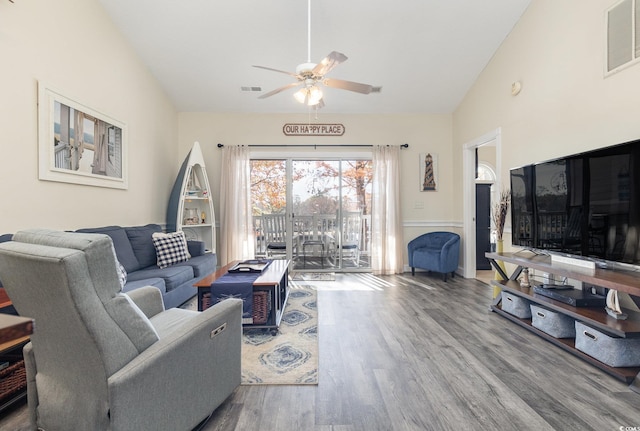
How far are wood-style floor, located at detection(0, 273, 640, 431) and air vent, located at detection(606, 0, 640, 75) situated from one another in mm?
2362

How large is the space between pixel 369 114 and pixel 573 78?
2949 mm

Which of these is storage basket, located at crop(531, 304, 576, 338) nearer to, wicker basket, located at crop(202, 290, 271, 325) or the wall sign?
wicker basket, located at crop(202, 290, 271, 325)

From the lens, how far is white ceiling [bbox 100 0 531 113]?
11.3ft

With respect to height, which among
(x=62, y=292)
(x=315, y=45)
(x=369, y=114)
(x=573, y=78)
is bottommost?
(x=62, y=292)

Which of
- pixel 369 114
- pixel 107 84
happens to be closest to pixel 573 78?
pixel 369 114

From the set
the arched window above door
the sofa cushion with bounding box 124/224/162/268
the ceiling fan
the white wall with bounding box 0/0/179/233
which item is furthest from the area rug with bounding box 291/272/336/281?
the arched window above door

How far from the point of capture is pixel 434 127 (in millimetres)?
5406

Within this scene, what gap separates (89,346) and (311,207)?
446 centimetres

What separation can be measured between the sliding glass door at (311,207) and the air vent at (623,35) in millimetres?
3359

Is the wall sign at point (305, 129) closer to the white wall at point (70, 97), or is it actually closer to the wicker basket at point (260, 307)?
the white wall at point (70, 97)

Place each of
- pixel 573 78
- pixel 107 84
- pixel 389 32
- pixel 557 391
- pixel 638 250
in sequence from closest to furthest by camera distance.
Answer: pixel 557 391
pixel 638 250
pixel 573 78
pixel 107 84
pixel 389 32

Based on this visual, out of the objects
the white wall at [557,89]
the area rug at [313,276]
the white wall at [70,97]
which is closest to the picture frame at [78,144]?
the white wall at [70,97]

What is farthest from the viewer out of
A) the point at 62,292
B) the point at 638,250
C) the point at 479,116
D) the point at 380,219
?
the point at 380,219

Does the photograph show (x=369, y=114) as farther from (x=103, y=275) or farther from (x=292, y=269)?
(x=103, y=275)
